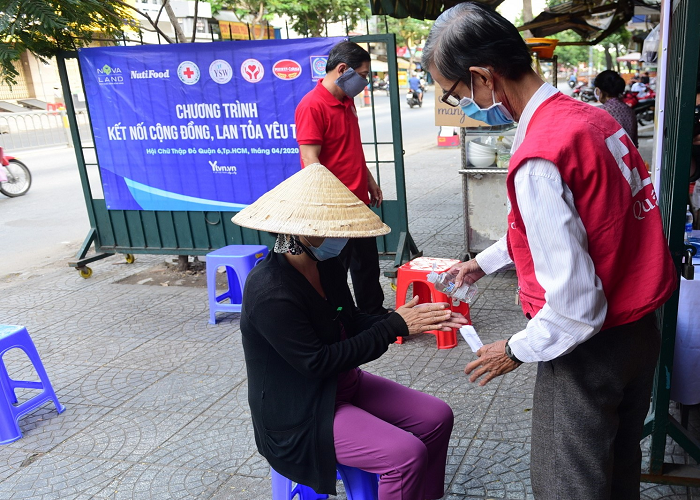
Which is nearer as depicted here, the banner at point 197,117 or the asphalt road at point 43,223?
the banner at point 197,117

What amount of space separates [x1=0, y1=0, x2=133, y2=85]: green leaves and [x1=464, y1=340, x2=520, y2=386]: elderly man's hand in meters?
4.73

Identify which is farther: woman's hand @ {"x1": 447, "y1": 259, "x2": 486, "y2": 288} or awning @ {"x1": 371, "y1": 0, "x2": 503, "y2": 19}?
awning @ {"x1": 371, "y1": 0, "x2": 503, "y2": 19}

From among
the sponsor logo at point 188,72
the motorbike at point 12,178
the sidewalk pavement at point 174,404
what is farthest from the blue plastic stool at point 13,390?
the motorbike at point 12,178

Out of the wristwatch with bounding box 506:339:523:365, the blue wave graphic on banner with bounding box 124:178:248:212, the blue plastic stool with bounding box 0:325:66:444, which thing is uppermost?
the wristwatch with bounding box 506:339:523:365

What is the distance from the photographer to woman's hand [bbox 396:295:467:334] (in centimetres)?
222

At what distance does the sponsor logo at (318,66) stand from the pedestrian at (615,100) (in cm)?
319

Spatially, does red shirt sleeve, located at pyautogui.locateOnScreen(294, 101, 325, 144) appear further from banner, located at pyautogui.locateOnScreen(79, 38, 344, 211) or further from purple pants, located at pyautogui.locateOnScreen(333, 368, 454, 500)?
purple pants, located at pyautogui.locateOnScreen(333, 368, 454, 500)

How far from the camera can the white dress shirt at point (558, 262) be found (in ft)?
4.85

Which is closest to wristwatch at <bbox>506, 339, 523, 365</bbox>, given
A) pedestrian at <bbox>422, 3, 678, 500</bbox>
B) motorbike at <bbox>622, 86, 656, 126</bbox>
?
pedestrian at <bbox>422, 3, 678, 500</bbox>

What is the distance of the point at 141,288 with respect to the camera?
593 centimetres

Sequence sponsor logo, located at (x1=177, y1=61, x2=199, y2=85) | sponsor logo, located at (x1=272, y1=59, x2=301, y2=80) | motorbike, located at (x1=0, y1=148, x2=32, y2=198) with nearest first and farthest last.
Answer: sponsor logo, located at (x1=272, y1=59, x2=301, y2=80), sponsor logo, located at (x1=177, y1=61, x2=199, y2=85), motorbike, located at (x1=0, y1=148, x2=32, y2=198)

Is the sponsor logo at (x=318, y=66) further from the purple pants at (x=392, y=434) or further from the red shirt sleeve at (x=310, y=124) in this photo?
the purple pants at (x=392, y=434)

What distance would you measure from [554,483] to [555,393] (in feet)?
0.85

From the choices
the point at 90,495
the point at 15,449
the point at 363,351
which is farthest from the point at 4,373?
the point at 363,351
